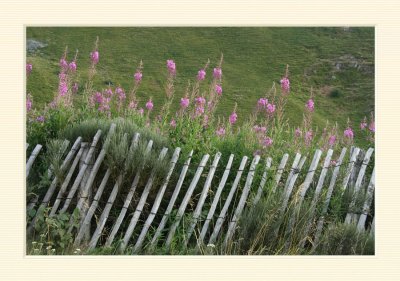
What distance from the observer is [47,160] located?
4898 mm

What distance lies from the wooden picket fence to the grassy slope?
10959 millimetres

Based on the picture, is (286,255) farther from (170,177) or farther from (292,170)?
(170,177)

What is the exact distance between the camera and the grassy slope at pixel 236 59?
18.5 m

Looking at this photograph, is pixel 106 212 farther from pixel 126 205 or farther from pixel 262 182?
pixel 262 182

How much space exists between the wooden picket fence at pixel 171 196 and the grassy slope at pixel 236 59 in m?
11.0

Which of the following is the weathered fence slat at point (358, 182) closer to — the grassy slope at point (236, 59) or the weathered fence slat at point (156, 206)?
the weathered fence slat at point (156, 206)

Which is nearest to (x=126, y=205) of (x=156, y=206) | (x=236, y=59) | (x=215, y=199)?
(x=156, y=206)

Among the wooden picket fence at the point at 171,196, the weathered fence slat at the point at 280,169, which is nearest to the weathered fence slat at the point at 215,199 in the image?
the wooden picket fence at the point at 171,196

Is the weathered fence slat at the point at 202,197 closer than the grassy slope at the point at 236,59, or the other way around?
the weathered fence slat at the point at 202,197

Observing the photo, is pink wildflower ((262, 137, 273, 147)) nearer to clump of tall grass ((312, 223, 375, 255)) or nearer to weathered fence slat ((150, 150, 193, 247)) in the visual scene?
weathered fence slat ((150, 150, 193, 247))
